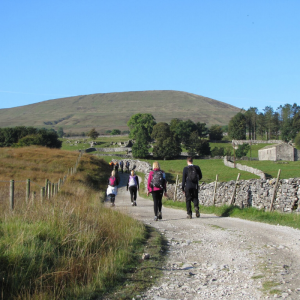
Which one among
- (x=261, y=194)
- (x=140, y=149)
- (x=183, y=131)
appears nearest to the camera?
(x=261, y=194)

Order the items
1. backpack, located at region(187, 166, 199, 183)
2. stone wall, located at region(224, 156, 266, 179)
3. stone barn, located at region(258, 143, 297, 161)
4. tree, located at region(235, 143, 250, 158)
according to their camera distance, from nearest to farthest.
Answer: backpack, located at region(187, 166, 199, 183) → stone wall, located at region(224, 156, 266, 179) → stone barn, located at region(258, 143, 297, 161) → tree, located at region(235, 143, 250, 158)

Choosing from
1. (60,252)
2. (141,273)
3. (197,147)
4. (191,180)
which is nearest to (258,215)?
(191,180)

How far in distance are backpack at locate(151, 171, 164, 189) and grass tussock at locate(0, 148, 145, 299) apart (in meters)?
3.08

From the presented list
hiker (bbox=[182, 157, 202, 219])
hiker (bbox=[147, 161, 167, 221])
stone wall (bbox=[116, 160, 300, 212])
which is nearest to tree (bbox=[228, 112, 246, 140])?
stone wall (bbox=[116, 160, 300, 212])

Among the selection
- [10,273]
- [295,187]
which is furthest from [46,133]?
[10,273]

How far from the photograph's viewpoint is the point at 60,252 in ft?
21.2

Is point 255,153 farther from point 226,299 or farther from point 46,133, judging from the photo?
point 226,299

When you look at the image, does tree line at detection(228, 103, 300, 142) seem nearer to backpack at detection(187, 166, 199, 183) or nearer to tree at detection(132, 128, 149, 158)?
tree at detection(132, 128, 149, 158)

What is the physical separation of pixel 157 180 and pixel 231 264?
589cm

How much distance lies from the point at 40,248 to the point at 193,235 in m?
3.99

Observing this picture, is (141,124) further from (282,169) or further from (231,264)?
(231,264)

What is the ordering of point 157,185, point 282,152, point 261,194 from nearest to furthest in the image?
point 157,185 → point 261,194 → point 282,152

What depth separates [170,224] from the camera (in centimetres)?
1107

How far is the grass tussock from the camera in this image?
511cm
